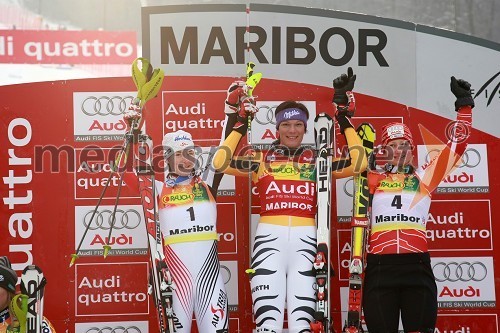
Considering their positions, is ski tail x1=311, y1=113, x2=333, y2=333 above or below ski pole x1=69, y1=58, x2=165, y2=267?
below

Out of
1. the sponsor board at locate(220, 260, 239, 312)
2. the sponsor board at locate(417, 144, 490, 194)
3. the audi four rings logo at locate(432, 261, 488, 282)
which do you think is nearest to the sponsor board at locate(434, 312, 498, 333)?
the audi four rings logo at locate(432, 261, 488, 282)

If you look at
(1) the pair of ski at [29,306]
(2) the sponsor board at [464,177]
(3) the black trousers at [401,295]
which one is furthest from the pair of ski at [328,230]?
(1) the pair of ski at [29,306]

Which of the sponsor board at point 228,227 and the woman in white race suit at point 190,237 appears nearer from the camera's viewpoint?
the woman in white race suit at point 190,237

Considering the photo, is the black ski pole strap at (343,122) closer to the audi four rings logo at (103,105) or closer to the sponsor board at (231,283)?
the sponsor board at (231,283)

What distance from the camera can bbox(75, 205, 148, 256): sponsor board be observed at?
6.53 m

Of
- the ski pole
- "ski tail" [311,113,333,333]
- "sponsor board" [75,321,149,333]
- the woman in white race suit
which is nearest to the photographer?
"ski tail" [311,113,333,333]

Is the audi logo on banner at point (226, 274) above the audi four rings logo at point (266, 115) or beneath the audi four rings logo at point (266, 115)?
beneath

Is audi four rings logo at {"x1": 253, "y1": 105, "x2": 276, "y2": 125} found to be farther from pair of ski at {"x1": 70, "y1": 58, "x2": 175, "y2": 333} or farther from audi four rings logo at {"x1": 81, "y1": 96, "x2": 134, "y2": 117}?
audi four rings logo at {"x1": 81, "y1": 96, "x2": 134, "y2": 117}

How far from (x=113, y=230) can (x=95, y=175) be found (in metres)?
0.44

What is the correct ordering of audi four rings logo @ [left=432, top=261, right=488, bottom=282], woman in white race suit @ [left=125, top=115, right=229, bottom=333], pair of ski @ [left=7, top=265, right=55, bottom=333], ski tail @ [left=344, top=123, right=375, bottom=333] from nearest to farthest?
pair of ski @ [left=7, top=265, right=55, bottom=333], woman in white race suit @ [left=125, top=115, right=229, bottom=333], ski tail @ [left=344, top=123, right=375, bottom=333], audi four rings logo @ [left=432, top=261, right=488, bottom=282]

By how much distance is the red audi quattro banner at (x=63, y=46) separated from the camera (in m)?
6.50

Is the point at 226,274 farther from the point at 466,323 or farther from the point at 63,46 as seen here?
the point at 63,46

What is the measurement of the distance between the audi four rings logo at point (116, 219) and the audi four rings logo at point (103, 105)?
0.75m

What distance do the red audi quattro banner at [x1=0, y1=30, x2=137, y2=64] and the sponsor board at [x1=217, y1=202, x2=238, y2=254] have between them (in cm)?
135
